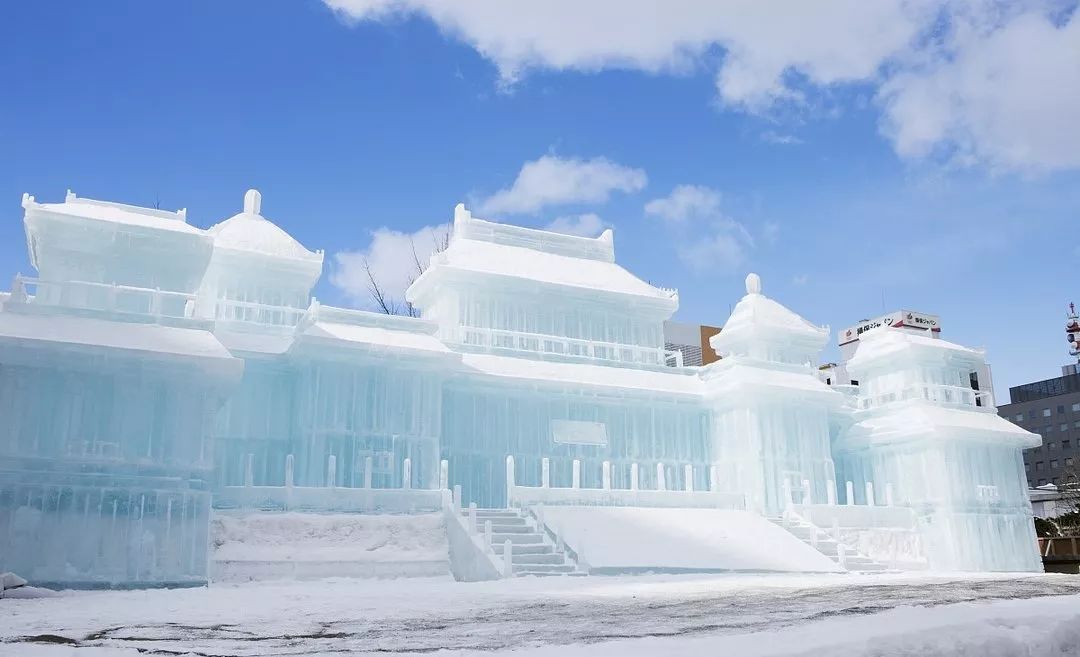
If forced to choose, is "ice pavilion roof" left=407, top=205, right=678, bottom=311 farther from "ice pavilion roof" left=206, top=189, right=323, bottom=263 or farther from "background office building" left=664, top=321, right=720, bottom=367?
"background office building" left=664, top=321, right=720, bottom=367

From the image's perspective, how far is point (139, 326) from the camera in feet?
66.0

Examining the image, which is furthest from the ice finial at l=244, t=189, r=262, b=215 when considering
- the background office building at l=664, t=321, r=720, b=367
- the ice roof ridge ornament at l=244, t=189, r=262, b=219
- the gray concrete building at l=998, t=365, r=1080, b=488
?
the gray concrete building at l=998, t=365, r=1080, b=488

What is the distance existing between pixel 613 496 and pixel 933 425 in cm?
1249

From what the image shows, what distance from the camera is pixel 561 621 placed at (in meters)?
8.68

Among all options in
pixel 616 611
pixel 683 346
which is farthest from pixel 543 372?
pixel 683 346

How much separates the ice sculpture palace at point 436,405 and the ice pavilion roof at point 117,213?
8 centimetres

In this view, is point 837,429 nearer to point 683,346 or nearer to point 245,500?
point 245,500

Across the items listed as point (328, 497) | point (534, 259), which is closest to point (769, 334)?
point (534, 259)

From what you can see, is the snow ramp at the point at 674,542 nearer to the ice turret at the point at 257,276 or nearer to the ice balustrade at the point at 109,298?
the ice balustrade at the point at 109,298

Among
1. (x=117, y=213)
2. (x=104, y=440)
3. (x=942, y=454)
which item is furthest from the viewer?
(x=942, y=454)

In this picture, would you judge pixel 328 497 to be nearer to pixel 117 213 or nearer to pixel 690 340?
pixel 117 213

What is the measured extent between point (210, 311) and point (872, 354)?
79.8 feet

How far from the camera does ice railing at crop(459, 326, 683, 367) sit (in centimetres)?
2955

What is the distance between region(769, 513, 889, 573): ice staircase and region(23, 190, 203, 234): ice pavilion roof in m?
18.6
